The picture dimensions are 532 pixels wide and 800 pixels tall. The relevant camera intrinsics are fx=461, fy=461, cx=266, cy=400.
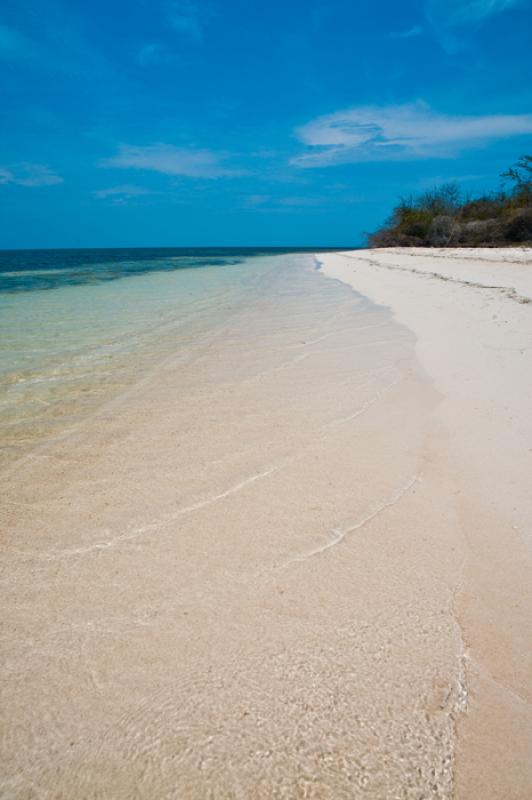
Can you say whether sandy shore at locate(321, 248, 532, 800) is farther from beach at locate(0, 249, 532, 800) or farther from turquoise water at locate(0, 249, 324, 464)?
turquoise water at locate(0, 249, 324, 464)

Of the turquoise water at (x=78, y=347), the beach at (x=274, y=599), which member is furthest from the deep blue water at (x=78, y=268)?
the beach at (x=274, y=599)

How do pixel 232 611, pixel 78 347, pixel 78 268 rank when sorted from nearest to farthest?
pixel 232 611 < pixel 78 347 < pixel 78 268

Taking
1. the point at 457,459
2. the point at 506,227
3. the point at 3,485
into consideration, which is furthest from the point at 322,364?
the point at 506,227

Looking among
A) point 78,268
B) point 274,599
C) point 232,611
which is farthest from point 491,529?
point 78,268

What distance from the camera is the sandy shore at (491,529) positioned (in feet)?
3.24

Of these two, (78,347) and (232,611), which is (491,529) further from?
(78,347)

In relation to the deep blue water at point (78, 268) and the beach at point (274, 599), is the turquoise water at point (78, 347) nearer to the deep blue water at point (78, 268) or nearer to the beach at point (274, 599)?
the beach at point (274, 599)

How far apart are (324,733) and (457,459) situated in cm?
164

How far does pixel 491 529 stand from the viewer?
1776 mm

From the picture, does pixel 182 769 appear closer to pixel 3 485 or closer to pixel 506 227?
pixel 3 485

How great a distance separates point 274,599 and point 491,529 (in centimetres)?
92

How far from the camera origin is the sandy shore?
0.99 m

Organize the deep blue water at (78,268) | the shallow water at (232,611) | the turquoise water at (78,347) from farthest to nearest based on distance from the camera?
the deep blue water at (78,268), the turquoise water at (78,347), the shallow water at (232,611)

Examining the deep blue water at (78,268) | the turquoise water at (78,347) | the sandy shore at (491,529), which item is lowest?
the sandy shore at (491,529)
